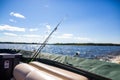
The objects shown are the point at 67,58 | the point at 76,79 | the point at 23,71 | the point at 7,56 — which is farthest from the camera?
the point at 7,56

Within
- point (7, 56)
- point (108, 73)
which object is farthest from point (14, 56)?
point (108, 73)

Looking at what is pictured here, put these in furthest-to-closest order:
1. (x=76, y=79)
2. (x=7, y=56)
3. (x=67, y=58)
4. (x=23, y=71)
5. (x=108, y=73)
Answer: (x=7, y=56), (x=67, y=58), (x=23, y=71), (x=108, y=73), (x=76, y=79)

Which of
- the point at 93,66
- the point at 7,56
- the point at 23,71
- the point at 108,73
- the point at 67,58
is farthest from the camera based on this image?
the point at 7,56

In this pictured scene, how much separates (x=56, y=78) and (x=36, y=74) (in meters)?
0.64

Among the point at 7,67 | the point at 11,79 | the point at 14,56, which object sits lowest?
the point at 11,79

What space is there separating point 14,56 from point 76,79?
3605 mm

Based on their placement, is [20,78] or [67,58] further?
[67,58]

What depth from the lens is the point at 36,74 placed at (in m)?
4.19

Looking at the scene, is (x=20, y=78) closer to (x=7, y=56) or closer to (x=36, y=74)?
(x=36, y=74)

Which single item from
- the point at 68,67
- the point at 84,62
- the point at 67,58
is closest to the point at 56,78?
the point at 68,67

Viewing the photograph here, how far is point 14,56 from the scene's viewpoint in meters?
6.64

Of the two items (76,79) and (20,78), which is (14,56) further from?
(76,79)

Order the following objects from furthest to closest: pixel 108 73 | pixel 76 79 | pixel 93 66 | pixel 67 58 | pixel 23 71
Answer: pixel 67 58
pixel 23 71
pixel 93 66
pixel 108 73
pixel 76 79

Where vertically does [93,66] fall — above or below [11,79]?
above
